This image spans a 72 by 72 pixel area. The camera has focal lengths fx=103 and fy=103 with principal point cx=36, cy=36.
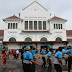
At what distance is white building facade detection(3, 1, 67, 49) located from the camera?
2917 cm

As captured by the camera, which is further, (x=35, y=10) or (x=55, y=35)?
(x=35, y=10)

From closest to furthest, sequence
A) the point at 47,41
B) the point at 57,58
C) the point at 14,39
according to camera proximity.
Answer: the point at 57,58
the point at 47,41
the point at 14,39

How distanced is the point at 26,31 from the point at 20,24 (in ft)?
9.01

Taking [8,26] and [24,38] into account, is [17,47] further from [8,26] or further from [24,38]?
[8,26]

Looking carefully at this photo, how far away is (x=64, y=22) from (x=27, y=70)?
91.1 feet

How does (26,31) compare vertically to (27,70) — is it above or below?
above

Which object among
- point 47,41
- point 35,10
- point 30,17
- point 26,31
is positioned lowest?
point 47,41

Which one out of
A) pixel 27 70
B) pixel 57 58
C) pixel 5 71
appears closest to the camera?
pixel 27 70

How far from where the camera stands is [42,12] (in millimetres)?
32250

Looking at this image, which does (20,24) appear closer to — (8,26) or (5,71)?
(8,26)

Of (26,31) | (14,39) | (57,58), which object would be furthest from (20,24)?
(57,58)

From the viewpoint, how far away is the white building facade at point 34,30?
29.2 meters

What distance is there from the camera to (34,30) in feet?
102

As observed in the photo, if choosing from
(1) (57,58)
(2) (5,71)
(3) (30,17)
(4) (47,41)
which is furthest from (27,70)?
(3) (30,17)
